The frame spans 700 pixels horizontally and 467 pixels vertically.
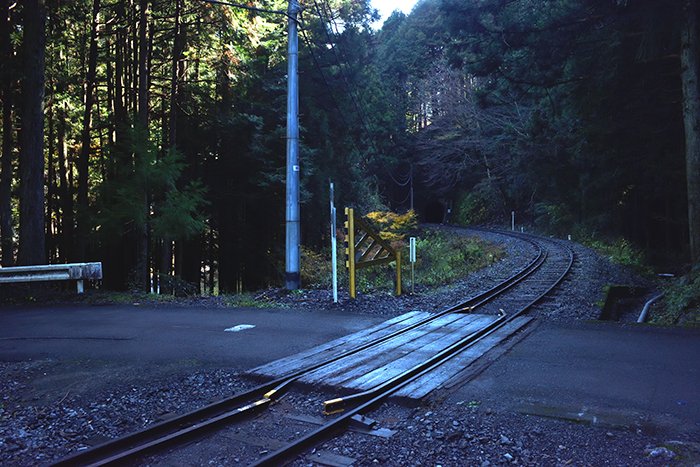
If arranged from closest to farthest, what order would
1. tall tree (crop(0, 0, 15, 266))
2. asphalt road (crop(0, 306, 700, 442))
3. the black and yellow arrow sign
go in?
asphalt road (crop(0, 306, 700, 442)) → the black and yellow arrow sign → tall tree (crop(0, 0, 15, 266))

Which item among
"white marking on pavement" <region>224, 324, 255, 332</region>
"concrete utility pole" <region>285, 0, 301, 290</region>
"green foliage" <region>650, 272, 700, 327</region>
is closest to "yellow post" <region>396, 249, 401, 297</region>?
"concrete utility pole" <region>285, 0, 301, 290</region>

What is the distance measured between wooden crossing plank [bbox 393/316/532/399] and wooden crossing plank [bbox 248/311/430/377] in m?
1.39

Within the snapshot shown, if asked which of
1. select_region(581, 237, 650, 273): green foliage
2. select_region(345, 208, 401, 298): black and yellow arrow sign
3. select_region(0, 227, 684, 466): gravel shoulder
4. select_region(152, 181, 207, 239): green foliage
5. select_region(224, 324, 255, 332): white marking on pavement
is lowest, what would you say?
select_region(0, 227, 684, 466): gravel shoulder

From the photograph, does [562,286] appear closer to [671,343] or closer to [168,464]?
[671,343]

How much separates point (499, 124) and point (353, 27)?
61.3 ft

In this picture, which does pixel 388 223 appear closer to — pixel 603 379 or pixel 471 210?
pixel 471 210

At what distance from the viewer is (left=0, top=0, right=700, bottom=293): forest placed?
42.5 ft

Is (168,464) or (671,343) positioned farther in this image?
(671,343)

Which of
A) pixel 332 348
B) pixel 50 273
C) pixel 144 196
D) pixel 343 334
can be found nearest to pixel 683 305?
pixel 343 334

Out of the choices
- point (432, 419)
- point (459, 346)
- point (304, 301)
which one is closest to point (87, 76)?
point (304, 301)

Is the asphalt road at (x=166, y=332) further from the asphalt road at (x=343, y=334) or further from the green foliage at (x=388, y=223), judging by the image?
the green foliage at (x=388, y=223)

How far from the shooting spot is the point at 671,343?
7035 millimetres

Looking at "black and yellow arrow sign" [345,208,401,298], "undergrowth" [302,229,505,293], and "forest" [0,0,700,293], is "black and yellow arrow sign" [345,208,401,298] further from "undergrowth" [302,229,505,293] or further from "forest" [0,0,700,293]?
"forest" [0,0,700,293]

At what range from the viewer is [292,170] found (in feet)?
38.2
